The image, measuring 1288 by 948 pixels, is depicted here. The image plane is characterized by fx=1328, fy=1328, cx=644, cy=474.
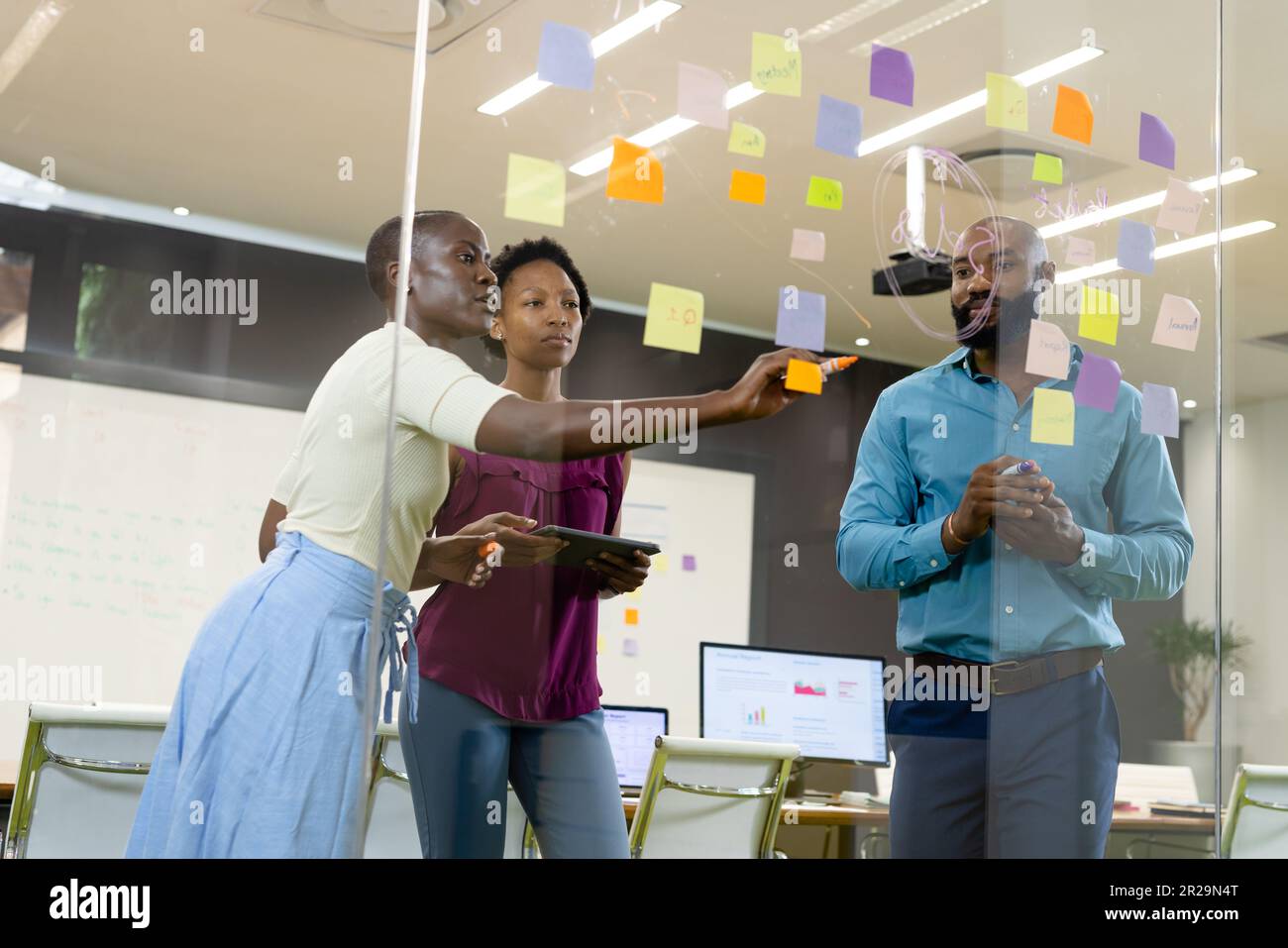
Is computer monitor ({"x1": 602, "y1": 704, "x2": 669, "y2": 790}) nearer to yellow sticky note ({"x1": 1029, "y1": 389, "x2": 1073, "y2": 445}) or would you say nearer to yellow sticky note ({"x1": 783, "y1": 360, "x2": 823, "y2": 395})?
yellow sticky note ({"x1": 783, "y1": 360, "x2": 823, "y2": 395})

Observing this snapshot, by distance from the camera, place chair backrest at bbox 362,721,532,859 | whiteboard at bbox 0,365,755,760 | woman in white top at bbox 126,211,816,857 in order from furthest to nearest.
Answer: whiteboard at bbox 0,365,755,760 → chair backrest at bbox 362,721,532,859 → woman in white top at bbox 126,211,816,857

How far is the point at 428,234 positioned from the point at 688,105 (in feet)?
1.70

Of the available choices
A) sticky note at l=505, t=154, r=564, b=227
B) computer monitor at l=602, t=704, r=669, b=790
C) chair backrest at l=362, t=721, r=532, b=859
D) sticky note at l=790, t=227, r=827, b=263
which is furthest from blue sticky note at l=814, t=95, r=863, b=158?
chair backrest at l=362, t=721, r=532, b=859

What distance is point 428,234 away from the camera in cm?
208

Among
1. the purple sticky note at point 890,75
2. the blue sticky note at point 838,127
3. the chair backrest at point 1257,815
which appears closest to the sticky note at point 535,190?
the blue sticky note at point 838,127

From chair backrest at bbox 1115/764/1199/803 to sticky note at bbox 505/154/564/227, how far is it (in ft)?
4.89

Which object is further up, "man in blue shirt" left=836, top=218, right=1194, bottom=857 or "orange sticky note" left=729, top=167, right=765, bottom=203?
"orange sticky note" left=729, top=167, right=765, bottom=203

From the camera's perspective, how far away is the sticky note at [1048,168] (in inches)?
104

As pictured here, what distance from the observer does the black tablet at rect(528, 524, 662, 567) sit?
2.07m

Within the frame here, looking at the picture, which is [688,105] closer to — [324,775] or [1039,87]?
[1039,87]

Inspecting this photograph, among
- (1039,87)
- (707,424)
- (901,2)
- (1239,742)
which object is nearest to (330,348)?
(707,424)

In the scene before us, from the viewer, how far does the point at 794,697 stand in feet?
8.47

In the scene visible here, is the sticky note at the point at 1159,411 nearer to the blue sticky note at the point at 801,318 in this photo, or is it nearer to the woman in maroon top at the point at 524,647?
the blue sticky note at the point at 801,318

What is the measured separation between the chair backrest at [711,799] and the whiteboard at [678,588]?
0.96ft
